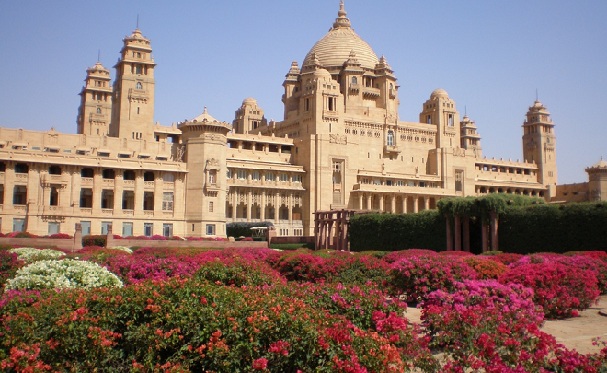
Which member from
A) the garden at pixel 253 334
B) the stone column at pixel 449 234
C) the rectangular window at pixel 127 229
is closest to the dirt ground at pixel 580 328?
the garden at pixel 253 334

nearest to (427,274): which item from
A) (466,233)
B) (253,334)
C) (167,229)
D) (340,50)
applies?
(253,334)

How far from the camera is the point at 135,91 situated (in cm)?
7281

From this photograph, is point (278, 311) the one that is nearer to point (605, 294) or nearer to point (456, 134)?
point (605, 294)

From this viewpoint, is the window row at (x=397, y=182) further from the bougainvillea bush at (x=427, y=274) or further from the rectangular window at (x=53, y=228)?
the bougainvillea bush at (x=427, y=274)

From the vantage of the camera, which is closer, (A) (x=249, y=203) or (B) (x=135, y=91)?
(A) (x=249, y=203)

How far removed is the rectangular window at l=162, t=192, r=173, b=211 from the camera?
59.5m

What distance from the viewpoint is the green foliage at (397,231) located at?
4494cm

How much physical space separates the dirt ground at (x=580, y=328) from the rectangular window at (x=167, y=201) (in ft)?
146

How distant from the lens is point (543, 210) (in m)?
37.5

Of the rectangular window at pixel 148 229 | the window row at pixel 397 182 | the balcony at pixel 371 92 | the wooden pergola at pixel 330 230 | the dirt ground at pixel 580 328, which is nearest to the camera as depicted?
the dirt ground at pixel 580 328

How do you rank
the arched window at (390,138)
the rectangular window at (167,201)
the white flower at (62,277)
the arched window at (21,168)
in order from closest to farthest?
the white flower at (62,277) < the arched window at (21,168) < the rectangular window at (167,201) < the arched window at (390,138)

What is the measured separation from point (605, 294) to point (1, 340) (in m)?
21.4

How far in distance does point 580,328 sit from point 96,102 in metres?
79.8

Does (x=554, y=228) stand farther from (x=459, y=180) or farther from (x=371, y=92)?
(x=371, y=92)
